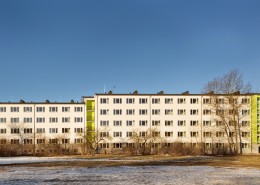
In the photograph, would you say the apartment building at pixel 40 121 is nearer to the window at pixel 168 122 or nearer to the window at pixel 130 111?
the window at pixel 130 111

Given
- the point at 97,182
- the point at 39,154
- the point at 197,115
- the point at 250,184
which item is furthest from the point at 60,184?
the point at 197,115

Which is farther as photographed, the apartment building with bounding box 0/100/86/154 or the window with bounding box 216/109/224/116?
the apartment building with bounding box 0/100/86/154

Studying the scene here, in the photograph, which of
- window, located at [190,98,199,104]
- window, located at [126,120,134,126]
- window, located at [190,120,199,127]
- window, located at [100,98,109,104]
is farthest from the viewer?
window, located at [190,98,199,104]

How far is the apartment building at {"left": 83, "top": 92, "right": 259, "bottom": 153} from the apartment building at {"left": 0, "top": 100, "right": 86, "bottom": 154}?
5026 millimetres

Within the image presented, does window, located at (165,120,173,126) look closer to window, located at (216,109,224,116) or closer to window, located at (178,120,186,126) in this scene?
window, located at (178,120,186,126)

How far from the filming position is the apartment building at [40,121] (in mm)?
108312

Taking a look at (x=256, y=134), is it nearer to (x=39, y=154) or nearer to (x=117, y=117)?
(x=117, y=117)

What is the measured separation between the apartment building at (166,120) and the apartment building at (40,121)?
198 inches

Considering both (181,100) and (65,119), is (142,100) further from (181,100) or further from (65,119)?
(65,119)

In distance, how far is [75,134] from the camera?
355ft

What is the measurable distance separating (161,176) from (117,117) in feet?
230

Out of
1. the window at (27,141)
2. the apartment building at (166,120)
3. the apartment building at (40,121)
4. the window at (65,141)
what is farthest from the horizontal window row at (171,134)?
the window at (27,141)

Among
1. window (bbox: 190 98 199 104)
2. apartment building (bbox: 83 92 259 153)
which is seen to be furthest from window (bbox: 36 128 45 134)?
window (bbox: 190 98 199 104)

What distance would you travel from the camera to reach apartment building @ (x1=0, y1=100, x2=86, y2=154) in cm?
10831
